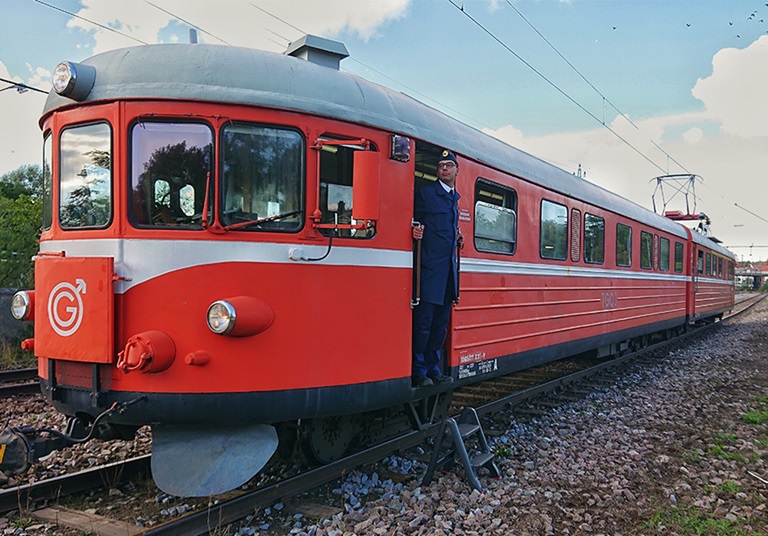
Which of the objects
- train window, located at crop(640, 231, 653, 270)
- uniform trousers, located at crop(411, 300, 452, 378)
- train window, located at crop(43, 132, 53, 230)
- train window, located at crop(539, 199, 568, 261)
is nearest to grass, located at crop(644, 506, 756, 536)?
uniform trousers, located at crop(411, 300, 452, 378)

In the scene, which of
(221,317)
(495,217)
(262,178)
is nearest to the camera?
(221,317)

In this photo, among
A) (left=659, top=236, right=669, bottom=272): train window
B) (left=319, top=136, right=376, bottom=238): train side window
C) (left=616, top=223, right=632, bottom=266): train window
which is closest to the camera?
(left=319, top=136, right=376, bottom=238): train side window

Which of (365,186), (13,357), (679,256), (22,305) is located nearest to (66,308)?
(22,305)

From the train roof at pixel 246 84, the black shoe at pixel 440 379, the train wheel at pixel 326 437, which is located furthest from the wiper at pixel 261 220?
the black shoe at pixel 440 379

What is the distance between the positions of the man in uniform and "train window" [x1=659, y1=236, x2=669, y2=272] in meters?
10.0

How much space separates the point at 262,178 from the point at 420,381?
2.28 m

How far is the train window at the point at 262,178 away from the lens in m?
4.34

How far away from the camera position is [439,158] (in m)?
Result: 5.73

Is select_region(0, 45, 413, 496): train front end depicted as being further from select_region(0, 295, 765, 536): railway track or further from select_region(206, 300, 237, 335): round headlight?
select_region(0, 295, 765, 536): railway track

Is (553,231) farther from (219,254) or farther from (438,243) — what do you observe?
(219,254)

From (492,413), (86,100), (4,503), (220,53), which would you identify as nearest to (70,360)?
(4,503)

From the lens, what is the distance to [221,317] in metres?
4.08

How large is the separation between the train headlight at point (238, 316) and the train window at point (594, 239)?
21.0ft

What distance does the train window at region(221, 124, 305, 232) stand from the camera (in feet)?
14.2
